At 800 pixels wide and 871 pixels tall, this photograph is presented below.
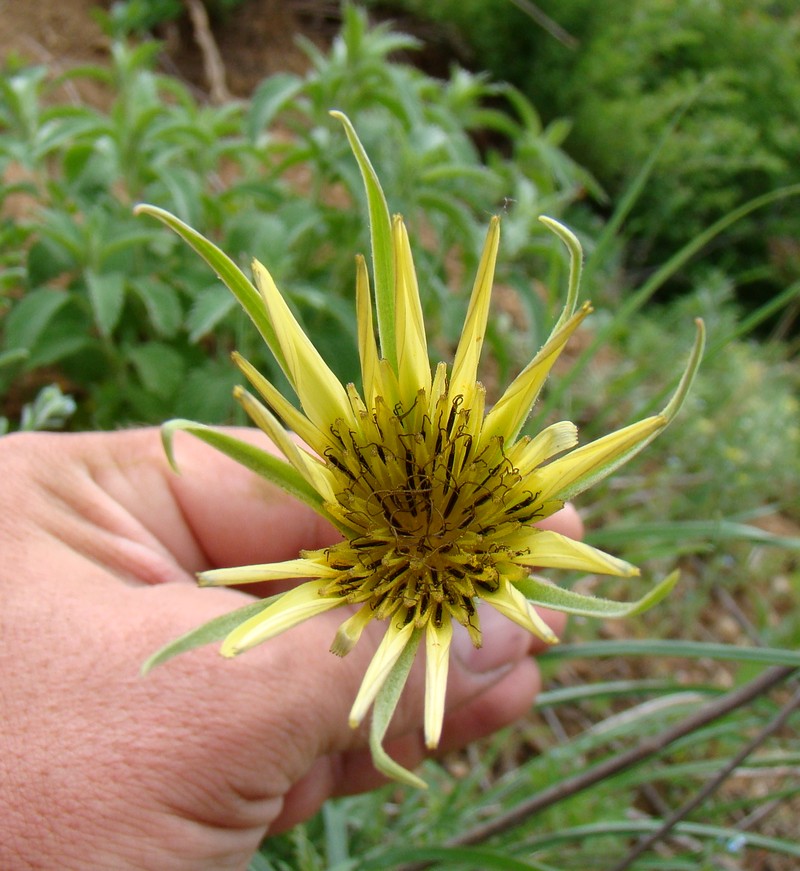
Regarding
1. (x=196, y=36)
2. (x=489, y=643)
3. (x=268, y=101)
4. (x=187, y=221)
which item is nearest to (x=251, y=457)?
(x=489, y=643)

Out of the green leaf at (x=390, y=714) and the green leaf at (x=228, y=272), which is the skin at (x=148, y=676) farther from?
the green leaf at (x=228, y=272)

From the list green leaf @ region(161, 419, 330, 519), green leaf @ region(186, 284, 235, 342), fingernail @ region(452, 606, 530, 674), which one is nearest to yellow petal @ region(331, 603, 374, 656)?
green leaf @ region(161, 419, 330, 519)

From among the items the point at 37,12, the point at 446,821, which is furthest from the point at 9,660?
the point at 37,12

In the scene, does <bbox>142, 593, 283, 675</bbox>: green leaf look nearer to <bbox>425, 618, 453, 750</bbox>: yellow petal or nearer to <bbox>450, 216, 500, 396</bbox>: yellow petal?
<bbox>425, 618, 453, 750</bbox>: yellow petal

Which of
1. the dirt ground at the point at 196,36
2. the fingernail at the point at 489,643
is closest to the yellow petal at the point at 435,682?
the fingernail at the point at 489,643

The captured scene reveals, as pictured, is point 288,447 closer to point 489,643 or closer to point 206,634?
point 206,634

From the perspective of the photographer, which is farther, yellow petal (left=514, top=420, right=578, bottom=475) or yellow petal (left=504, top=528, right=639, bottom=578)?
yellow petal (left=514, top=420, right=578, bottom=475)
